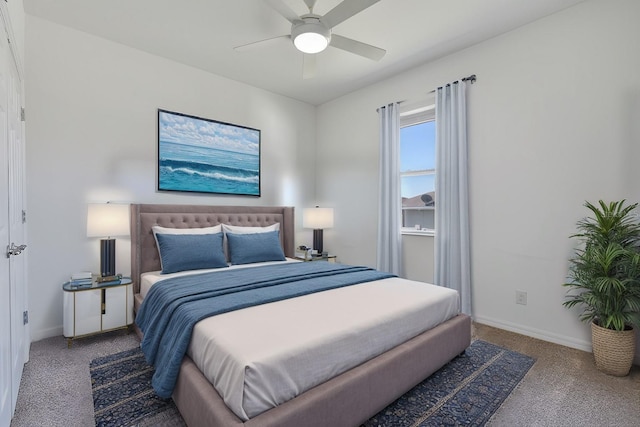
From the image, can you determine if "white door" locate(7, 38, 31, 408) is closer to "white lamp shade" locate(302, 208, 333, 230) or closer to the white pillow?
the white pillow

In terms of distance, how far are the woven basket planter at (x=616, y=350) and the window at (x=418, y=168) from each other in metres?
1.89

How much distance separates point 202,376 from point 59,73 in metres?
3.19

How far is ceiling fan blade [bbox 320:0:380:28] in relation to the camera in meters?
2.12

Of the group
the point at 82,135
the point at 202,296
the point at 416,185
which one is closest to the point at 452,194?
the point at 416,185

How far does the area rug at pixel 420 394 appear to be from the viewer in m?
1.72

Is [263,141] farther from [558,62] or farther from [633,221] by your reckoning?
[633,221]

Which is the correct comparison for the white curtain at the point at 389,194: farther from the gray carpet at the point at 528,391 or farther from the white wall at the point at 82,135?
the white wall at the point at 82,135

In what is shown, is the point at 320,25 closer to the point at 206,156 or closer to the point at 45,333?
the point at 206,156

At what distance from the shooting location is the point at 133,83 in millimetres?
3357

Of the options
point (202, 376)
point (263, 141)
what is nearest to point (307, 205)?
point (263, 141)

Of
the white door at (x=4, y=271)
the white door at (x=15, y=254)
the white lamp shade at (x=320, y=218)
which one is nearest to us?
the white door at (x=4, y=271)

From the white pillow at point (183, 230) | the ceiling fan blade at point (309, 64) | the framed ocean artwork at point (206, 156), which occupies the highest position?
the ceiling fan blade at point (309, 64)

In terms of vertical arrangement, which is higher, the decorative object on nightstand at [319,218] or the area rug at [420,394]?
the decorative object on nightstand at [319,218]

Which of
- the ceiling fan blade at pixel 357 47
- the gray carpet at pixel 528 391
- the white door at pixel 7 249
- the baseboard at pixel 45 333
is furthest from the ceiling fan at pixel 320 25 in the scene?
the baseboard at pixel 45 333
